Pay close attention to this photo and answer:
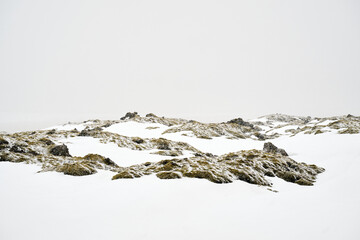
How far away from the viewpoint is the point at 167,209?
688 centimetres

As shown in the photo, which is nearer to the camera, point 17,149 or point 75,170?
point 75,170

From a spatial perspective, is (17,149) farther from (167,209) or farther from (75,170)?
(167,209)

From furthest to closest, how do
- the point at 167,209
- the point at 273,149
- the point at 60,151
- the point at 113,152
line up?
1. the point at 113,152
2. the point at 273,149
3. the point at 60,151
4. the point at 167,209

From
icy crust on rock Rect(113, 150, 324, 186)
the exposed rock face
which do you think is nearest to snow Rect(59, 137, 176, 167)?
icy crust on rock Rect(113, 150, 324, 186)

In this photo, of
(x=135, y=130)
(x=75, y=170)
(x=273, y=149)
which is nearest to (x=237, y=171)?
(x=75, y=170)

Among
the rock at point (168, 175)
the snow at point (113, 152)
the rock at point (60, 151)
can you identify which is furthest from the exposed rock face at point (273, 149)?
the rock at point (60, 151)

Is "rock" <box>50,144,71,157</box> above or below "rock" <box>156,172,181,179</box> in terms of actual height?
below

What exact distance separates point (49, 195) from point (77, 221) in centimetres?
324

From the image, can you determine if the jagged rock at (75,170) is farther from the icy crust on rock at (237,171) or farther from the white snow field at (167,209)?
the icy crust on rock at (237,171)

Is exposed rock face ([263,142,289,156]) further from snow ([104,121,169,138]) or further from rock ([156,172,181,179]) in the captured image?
snow ([104,121,169,138])

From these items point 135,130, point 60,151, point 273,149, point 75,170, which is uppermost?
point 273,149

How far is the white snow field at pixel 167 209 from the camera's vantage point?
5449mm

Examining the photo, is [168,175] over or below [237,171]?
below

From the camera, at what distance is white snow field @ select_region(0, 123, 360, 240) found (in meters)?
5.45
